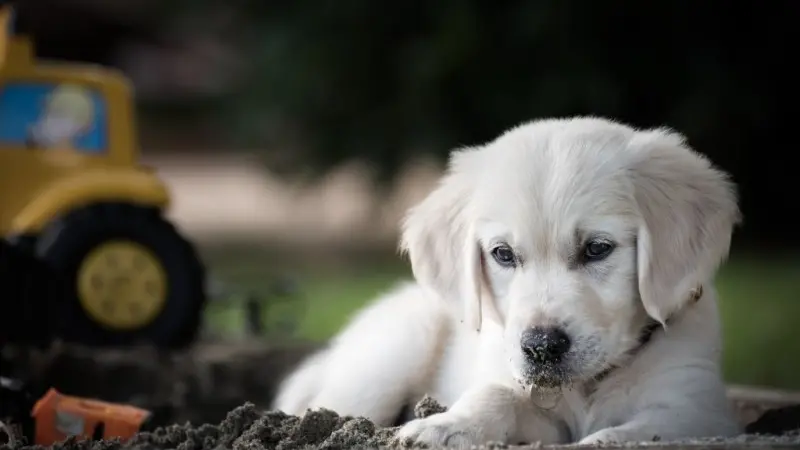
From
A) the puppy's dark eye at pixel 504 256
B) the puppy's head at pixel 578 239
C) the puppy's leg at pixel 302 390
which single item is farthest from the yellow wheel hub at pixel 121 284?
the puppy's dark eye at pixel 504 256

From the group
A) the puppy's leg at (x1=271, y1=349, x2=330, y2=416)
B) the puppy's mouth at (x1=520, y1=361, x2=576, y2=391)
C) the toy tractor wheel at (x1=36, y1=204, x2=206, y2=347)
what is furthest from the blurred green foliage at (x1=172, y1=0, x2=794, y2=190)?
the puppy's mouth at (x1=520, y1=361, x2=576, y2=391)

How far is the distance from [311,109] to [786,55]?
3.76 m

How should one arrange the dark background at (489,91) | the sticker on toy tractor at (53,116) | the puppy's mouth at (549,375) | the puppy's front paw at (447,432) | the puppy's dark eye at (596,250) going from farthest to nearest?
1. the dark background at (489,91)
2. the sticker on toy tractor at (53,116)
3. the puppy's dark eye at (596,250)
4. the puppy's mouth at (549,375)
5. the puppy's front paw at (447,432)

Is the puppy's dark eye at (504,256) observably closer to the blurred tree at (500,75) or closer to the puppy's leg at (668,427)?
the puppy's leg at (668,427)

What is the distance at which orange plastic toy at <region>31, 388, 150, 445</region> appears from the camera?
4020 mm

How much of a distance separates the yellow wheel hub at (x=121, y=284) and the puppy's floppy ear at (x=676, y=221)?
2795 millimetres

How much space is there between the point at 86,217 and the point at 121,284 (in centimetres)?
34

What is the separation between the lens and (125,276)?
5949mm

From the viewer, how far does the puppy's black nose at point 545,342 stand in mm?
3406

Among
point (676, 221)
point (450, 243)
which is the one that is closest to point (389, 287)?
point (450, 243)

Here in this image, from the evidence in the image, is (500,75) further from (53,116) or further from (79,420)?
(79,420)

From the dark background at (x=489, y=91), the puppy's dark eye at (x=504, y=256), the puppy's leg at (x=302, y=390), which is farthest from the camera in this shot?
the dark background at (x=489, y=91)

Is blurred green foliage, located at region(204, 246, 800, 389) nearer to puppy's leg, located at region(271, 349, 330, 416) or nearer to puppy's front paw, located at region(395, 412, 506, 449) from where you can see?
puppy's leg, located at region(271, 349, 330, 416)

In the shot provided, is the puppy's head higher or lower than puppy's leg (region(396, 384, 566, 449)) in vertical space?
higher
